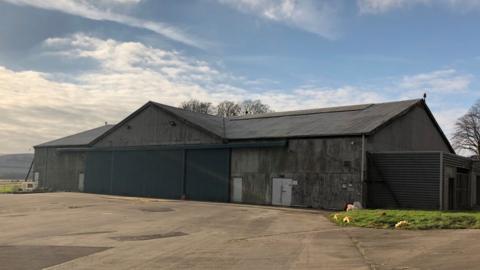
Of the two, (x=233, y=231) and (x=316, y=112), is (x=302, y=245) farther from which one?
(x=316, y=112)

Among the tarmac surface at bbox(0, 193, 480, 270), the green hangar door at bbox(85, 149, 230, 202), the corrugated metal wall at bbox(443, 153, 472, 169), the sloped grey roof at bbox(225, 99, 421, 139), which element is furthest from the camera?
the green hangar door at bbox(85, 149, 230, 202)

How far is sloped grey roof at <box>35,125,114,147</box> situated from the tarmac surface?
111 feet

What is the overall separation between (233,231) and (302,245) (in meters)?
4.54

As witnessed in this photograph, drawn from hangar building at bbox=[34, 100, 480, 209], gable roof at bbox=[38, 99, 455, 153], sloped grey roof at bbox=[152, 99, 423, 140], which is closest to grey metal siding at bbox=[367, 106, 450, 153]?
hangar building at bbox=[34, 100, 480, 209]

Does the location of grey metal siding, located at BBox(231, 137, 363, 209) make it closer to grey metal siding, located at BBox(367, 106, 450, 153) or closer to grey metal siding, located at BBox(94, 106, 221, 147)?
grey metal siding, located at BBox(367, 106, 450, 153)

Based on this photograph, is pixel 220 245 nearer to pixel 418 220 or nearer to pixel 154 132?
pixel 418 220

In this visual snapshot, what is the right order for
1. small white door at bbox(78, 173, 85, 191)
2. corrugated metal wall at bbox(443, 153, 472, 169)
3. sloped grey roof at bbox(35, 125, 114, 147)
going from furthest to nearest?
sloped grey roof at bbox(35, 125, 114, 147) → small white door at bbox(78, 173, 85, 191) → corrugated metal wall at bbox(443, 153, 472, 169)

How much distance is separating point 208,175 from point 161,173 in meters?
5.48

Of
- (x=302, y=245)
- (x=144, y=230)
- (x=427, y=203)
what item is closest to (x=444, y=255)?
(x=302, y=245)

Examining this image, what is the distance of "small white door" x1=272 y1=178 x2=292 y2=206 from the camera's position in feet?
118

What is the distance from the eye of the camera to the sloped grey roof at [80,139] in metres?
56.2

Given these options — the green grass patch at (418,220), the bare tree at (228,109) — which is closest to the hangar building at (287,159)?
the green grass patch at (418,220)

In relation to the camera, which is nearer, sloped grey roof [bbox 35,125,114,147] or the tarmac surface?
the tarmac surface

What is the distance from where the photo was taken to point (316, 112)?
4453 cm
